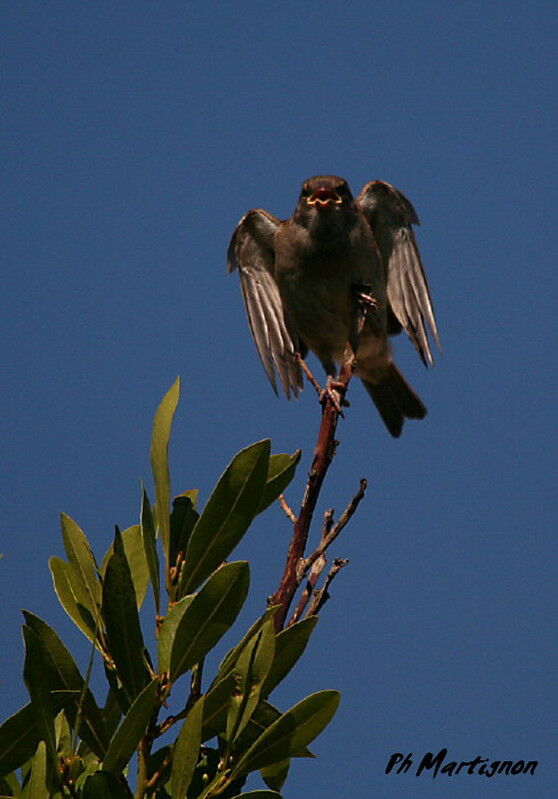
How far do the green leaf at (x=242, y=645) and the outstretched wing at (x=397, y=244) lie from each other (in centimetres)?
575

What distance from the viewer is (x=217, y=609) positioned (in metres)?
1.55

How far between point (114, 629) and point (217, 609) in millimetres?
165

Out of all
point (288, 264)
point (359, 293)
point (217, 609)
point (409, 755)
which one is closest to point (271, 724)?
Result: point (217, 609)

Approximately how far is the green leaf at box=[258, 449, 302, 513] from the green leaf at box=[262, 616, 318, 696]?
11.5 inches

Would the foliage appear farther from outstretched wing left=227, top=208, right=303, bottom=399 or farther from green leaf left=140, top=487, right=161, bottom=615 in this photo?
outstretched wing left=227, top=208, right=303, bottom=399

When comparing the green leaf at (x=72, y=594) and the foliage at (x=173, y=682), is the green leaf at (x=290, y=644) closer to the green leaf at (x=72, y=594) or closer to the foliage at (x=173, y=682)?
the foliage at (x=173, y=682)

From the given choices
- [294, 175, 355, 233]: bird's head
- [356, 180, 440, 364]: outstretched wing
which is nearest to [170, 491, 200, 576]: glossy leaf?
[294, 175, 355, 233]: bird's head

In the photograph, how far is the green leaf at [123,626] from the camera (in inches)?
61.9

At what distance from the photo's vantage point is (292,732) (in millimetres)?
1556

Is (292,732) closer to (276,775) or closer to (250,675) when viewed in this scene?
(250,675)

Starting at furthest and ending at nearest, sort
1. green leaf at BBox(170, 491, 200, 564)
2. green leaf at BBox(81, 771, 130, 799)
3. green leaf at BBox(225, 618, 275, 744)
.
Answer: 1. green leaf at BBox(170, 491, 200, 564)
2. green leaf at BBox(225, 618, 275, 744)
3. green leaf at BBox(81, 771, 130, 799)

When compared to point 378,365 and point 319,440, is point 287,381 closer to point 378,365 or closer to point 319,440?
point 378,365

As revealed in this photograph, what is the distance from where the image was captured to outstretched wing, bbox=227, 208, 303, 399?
24.5 feet

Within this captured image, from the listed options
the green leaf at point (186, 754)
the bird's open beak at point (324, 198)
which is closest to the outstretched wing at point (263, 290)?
the bird's open beak at point (324, 198)
